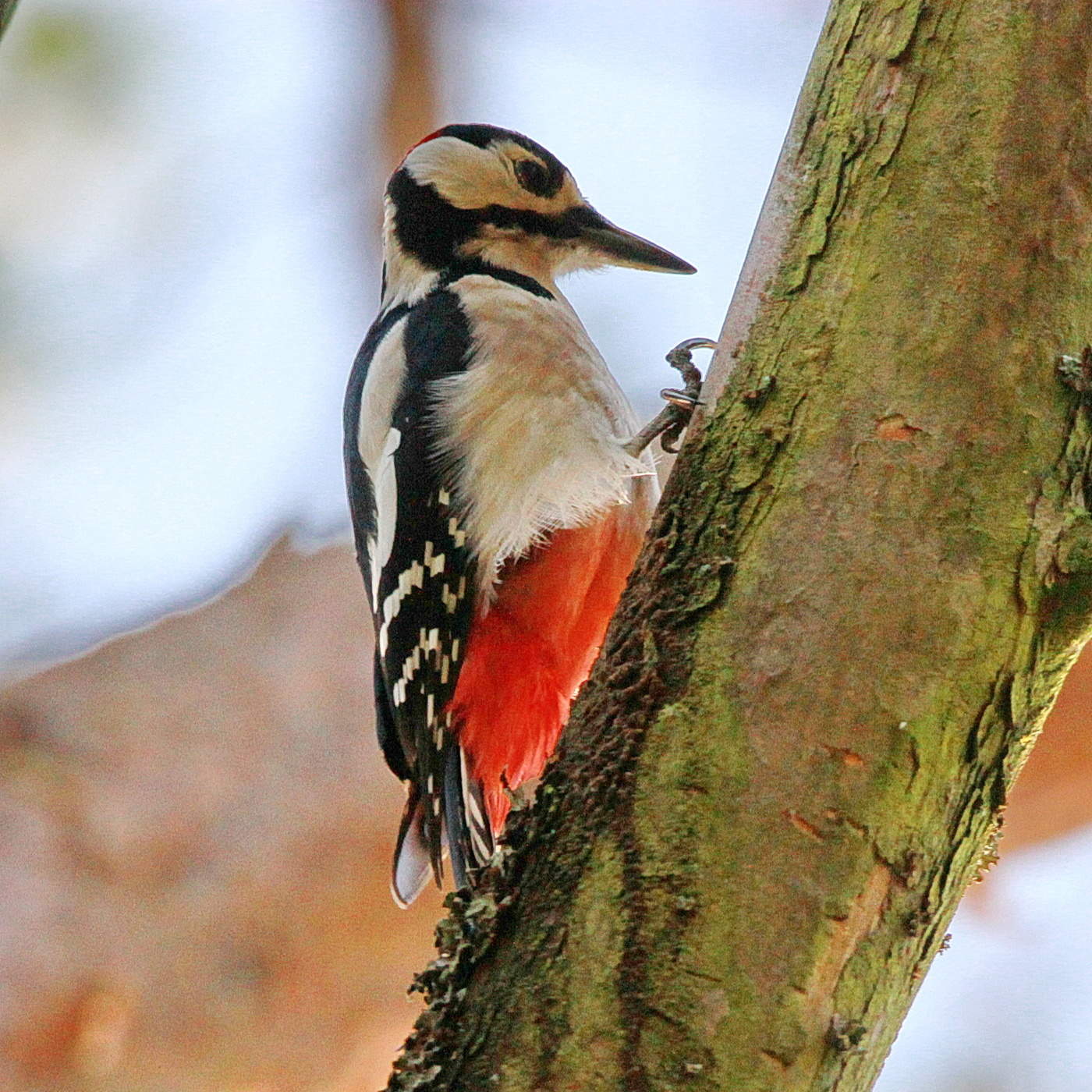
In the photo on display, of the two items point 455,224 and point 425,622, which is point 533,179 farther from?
point 425,622

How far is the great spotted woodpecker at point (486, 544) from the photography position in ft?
8.53

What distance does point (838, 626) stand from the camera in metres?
1.39

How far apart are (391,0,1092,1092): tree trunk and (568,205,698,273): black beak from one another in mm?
1478

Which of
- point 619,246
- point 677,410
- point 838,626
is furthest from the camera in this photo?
point 619,246

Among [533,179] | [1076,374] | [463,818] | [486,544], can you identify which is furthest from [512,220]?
[1076,374]

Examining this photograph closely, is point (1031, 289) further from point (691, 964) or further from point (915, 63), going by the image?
point (691, 964)

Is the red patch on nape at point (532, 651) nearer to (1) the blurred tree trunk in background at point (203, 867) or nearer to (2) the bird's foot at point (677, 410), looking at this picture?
(2) the bird's foot at point (677, 410)

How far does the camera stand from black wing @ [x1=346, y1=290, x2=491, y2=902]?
2.60 meters

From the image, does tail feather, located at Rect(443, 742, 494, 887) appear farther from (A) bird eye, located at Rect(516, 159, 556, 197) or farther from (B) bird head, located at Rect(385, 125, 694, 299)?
(A) bird eye, located at Rect(516, 159, 556, 197)

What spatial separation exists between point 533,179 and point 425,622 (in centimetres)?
113

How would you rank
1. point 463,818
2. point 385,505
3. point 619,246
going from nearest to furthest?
point 463,818
point 385,505
point 619,246

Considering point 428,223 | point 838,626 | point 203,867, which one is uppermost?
point 428,223

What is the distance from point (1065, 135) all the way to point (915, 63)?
0.18 meters

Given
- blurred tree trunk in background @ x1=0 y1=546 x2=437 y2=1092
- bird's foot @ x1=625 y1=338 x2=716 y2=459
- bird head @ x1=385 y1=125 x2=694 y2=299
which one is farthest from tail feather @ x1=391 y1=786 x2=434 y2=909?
blurred tree trunk in background @ x1=0 y1=546 x2=437 y2=1092
